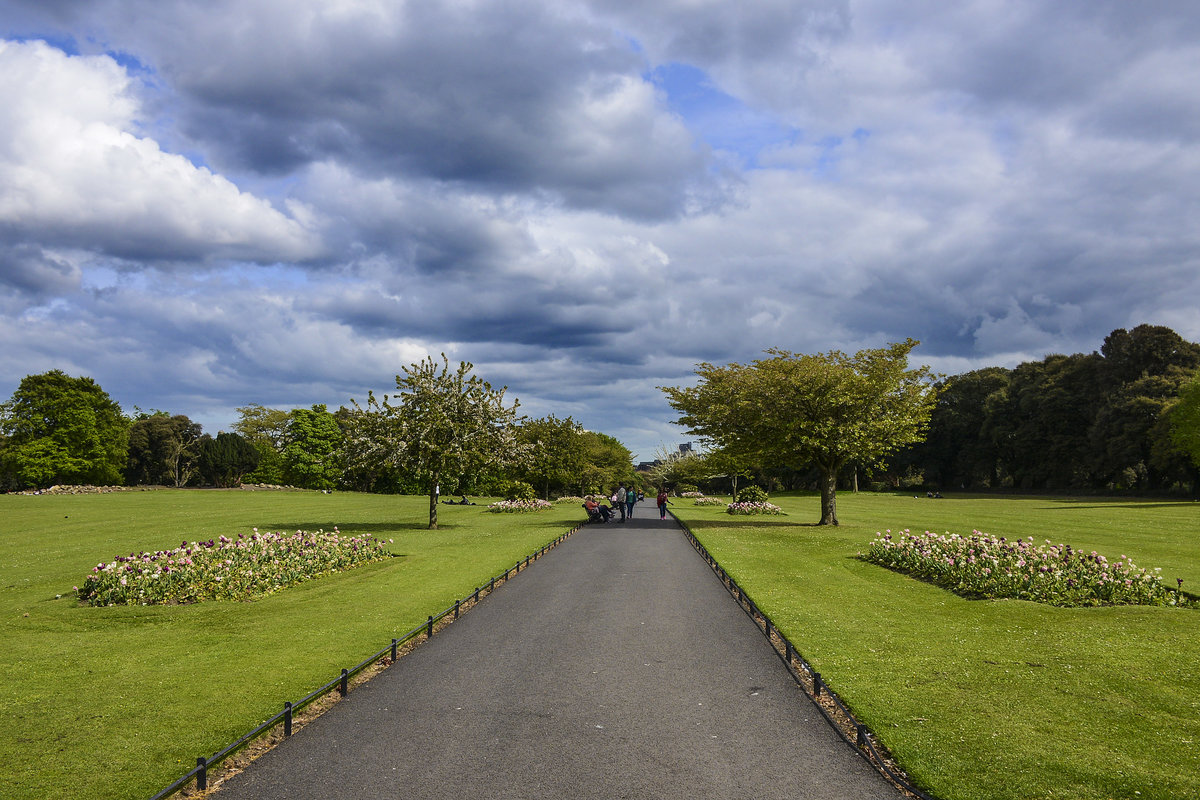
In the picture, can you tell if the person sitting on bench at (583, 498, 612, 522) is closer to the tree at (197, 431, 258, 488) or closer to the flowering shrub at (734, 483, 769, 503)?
the flowering shrub at (734, 483, 769, 503)

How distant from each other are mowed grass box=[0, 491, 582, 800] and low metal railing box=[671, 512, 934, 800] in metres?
6.41

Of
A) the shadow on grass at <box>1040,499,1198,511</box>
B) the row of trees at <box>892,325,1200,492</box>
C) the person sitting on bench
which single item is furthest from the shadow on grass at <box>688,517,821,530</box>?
the row of trees at <box>892,325,1200,492</box>

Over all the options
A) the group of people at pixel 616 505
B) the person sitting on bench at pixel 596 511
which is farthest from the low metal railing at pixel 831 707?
the group of people at pixel 616 505

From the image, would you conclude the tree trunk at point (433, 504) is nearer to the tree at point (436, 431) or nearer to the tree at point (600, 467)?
the tree at point (436, 431)

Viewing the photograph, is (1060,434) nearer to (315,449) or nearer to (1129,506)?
(1129,506)

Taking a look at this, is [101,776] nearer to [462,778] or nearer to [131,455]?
[462,778]

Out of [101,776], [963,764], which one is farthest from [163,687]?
[963,764]

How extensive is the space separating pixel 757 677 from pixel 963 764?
Answer: 3015mm

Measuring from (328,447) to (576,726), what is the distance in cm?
7944

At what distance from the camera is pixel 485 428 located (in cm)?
3338

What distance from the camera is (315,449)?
80.8m

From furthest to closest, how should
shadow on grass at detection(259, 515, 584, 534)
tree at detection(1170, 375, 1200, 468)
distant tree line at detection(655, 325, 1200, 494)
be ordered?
distant tree line at detection(655, 325, 1200, 494) < tree at detection(1170, 375, 1200, 468) < shadow on grass at detection(259, 515, 584, 534)

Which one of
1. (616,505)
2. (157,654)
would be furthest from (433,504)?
(157,654)

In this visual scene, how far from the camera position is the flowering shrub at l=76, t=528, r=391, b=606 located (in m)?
14.4
